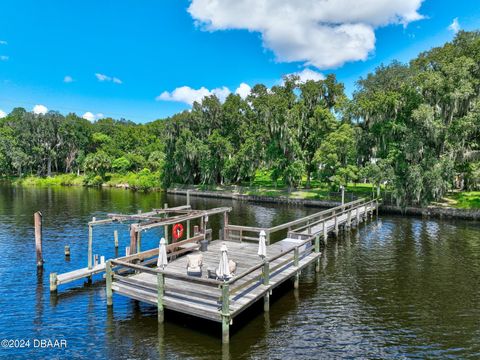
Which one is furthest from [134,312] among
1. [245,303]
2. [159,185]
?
[159,185]

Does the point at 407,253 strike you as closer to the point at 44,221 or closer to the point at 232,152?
the point at 44,221

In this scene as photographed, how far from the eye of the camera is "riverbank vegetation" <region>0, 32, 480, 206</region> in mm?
36688

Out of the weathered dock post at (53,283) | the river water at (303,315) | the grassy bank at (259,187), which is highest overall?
the grassy bank at (259,187)

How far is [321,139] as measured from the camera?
50188 millimetres

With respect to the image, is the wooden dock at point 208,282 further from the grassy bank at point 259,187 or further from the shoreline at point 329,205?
the grassy bank at point 259,187

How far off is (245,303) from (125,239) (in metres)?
16.4

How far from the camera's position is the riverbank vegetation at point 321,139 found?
1444 inches

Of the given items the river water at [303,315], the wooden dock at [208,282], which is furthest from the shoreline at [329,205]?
the wooden dock at [208,282]

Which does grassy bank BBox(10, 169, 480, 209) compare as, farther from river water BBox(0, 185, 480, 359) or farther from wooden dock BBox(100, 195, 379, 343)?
wooden dock BBox(100, 195, 379, 343)

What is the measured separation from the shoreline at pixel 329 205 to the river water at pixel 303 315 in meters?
14.4

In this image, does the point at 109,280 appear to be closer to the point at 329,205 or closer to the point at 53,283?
the point at 53,283

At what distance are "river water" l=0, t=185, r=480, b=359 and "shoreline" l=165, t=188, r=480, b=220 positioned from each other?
47.2 feet

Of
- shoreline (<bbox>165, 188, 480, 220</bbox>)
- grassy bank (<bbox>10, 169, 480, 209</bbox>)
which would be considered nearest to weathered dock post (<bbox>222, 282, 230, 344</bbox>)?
shoreline (<bbox>165, 188, 480, 220</bbox>)

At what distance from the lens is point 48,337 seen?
11.4m
